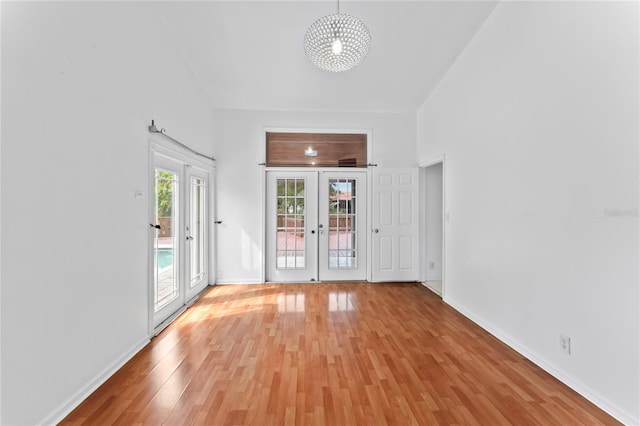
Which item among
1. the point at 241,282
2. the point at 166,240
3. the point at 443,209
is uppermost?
the point at 443,209

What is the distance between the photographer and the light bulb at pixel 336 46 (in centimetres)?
244

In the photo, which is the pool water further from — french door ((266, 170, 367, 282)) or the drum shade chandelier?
the drum shade chandelier

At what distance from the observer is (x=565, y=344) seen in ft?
7.25

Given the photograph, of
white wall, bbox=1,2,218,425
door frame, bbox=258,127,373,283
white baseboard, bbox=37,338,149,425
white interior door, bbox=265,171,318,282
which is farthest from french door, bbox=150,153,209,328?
white interior door, bbox=265,171,318,282

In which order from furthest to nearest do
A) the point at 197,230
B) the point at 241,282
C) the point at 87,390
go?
the point at 241,282 → the point at 197,230 → the point at 87,390

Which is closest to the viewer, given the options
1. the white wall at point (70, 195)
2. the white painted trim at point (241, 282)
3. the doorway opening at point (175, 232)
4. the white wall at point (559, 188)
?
the white wall at point (70, 195)

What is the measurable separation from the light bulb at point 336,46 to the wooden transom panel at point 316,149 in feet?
8.08

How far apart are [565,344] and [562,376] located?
0.24m

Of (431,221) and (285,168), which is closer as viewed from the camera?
(285,168)

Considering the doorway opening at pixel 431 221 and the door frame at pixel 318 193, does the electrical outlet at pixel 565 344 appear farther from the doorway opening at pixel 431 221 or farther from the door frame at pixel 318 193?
the door frame at pixel 318 193

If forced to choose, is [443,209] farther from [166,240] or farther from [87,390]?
[87,390]

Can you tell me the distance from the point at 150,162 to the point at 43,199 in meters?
1.24

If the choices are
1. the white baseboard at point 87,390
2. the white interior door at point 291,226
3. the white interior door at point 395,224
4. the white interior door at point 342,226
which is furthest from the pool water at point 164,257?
the white interior door at point 395,224

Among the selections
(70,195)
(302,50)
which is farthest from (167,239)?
(302,50)
